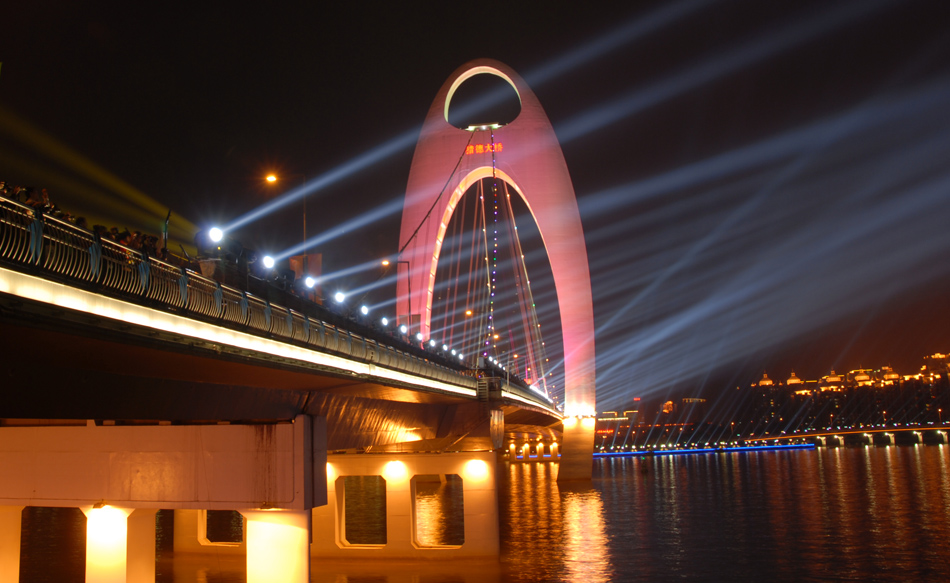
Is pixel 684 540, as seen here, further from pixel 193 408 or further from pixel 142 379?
pixel 142 379

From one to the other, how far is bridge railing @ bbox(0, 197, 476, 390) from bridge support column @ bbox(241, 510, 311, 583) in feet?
8.97

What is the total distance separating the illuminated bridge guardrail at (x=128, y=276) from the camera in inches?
258

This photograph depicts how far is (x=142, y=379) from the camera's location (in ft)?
30.1

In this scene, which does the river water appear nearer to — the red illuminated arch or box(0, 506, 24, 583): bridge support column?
box(0, 506, 24, 583): bridge support column

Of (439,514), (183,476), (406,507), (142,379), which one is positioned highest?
(142,379)

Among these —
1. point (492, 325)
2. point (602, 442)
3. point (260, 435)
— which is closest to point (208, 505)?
point (260, 435)

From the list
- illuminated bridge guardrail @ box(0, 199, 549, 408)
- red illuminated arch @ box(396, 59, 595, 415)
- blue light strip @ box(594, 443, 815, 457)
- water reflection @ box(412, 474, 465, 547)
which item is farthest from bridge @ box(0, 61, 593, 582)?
blue light strip @ box(594, 443, 815, 457)

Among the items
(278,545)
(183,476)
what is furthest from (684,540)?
(183,476)

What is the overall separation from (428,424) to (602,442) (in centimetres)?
8951

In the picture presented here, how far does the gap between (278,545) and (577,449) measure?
115ft

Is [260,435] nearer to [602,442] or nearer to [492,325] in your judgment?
[492,325]

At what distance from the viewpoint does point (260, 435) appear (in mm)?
12219

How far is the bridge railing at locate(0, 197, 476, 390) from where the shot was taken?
21.5ft

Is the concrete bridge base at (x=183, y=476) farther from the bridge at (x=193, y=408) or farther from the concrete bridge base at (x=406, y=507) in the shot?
the concrete bridge base at (x=406, y=507)
